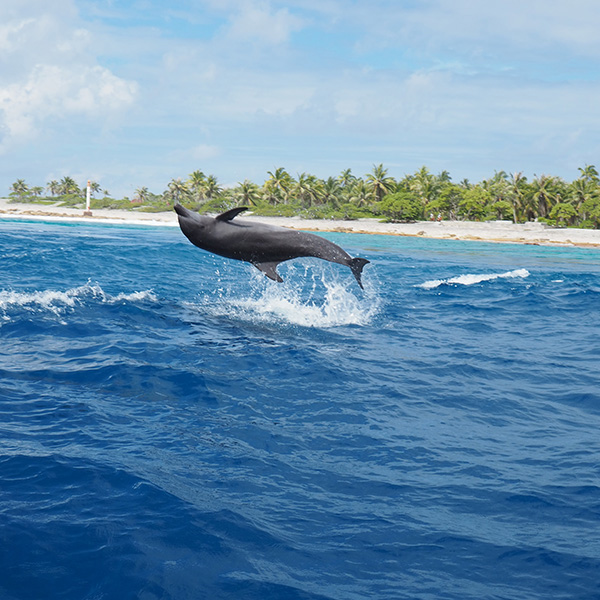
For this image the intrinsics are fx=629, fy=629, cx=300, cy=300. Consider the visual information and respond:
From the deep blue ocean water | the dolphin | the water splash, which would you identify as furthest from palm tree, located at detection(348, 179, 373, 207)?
the dolphin

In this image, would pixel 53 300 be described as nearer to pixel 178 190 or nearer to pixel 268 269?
pixel 268 269

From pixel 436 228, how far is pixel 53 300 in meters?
78.4

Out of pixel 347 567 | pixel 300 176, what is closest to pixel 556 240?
pixel 300 176

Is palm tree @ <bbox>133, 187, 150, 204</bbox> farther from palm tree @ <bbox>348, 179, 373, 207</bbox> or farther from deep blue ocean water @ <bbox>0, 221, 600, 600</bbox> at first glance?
deep blue ocean water @ <bbox>0, 221, 600, 600</bbox>

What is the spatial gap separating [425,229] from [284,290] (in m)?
70.9

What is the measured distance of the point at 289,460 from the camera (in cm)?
605

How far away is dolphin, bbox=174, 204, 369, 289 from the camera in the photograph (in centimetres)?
1041

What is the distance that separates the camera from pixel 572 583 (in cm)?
430

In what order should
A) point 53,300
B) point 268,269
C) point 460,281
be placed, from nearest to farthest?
point 268,269
point 53,300
point 460,281

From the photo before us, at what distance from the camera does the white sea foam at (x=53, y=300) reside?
41.0 ft

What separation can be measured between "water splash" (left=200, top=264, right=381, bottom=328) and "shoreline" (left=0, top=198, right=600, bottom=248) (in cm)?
6013

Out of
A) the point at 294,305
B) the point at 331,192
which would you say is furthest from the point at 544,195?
the point at 294,305

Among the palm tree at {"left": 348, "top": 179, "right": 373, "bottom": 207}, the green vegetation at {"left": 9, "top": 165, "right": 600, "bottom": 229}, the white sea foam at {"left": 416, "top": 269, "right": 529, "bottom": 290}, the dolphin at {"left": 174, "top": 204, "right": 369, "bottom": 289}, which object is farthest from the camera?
the palm tree at {"left": 348, "top": 179, "right": 373, "bottom": 207}

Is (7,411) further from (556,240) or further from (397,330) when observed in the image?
(556,240)
